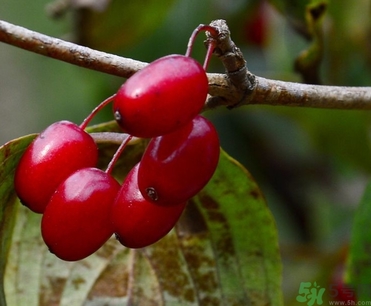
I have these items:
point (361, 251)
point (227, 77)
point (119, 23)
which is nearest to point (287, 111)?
point (119, 23)

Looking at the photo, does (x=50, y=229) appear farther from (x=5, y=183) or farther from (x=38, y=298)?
(x=38, y=298)

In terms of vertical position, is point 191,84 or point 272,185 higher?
point 191,84

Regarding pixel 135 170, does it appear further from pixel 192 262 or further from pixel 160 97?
Result: pixel 192 262

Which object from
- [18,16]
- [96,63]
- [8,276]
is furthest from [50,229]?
[18,16]

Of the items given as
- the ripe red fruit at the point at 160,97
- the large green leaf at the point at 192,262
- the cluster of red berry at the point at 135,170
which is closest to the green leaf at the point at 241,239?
the large green leaf at the point at 192,262

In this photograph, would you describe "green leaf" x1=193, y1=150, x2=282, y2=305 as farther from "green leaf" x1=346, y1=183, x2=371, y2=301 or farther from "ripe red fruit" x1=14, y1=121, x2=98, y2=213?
"ripe red fruit" x1=14, y1=121, x2=98, y2=213

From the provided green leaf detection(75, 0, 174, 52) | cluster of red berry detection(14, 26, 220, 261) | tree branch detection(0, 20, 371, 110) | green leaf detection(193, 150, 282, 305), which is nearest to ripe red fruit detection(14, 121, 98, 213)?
cluster of red berry detection(14, 26, 220, 261)

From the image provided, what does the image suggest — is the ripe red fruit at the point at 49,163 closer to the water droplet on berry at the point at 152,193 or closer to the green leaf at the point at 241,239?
the water droplet on berry at the point at 152,193
